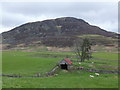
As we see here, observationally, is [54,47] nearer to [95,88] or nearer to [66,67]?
[66,67]

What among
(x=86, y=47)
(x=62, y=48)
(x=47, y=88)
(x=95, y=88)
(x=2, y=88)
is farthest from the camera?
(x=62, y=48)

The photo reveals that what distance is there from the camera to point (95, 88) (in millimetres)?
31500

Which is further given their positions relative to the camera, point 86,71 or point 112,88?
point 86,71

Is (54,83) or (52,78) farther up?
(54,83)

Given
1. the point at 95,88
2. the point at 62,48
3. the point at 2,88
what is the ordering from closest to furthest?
1. the point at 2,88
2. the point at 95,88
3. the point at 62,48

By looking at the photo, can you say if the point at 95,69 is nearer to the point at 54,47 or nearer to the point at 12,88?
the point at 12,88

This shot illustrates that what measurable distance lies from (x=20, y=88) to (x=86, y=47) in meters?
55.7

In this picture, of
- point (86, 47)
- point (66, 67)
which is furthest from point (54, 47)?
point (66, 67)

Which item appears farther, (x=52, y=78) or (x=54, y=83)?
(x=52, y=78)

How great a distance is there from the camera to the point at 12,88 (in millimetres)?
27000

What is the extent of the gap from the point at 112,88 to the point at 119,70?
28186mm

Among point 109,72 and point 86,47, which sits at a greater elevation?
point 86,47

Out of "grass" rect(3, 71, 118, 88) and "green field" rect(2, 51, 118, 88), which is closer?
"grass" rect(3, 71, 118, 88)

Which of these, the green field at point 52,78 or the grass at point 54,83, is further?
the green field at point 52,78
